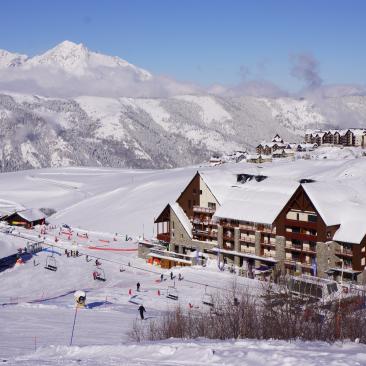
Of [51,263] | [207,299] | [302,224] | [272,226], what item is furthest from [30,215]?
[207,299]

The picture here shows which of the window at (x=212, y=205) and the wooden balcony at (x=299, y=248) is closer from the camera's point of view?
the wooden balcony at (x=299, y=248)

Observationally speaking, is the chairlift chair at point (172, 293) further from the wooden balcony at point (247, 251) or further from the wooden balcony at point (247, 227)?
the wooden balcony at point (247, 227)

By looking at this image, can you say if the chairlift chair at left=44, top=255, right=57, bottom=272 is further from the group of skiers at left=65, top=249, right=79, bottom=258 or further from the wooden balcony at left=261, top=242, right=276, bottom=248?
the wooden balcony at left=261, top=242, right=276, bottom=248

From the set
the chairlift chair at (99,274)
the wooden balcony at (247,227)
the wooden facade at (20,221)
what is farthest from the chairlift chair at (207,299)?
the wooden facade at (20,221)

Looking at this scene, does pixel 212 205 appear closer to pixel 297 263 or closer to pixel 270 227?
pixel 270 227

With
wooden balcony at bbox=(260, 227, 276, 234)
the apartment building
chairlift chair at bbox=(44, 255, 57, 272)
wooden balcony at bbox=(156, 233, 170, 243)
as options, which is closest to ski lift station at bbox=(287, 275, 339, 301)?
the apartment building

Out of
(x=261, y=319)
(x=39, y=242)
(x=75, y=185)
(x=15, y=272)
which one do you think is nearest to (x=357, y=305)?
(x=261, y=319)

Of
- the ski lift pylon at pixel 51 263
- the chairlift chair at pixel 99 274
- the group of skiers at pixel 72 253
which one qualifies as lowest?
the chairlift chair at pixel 99 274
